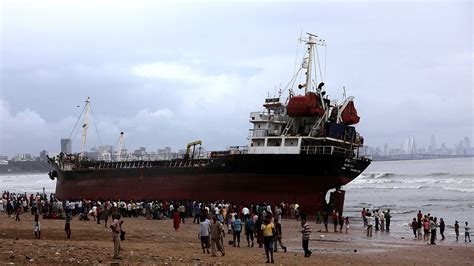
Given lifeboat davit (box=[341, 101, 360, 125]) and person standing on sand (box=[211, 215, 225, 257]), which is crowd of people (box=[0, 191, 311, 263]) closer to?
person standing on sand (box=[211, 215, 225, 257])

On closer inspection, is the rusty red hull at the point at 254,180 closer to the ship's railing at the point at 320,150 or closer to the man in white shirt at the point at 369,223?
the ship's railing at the point at 320,150

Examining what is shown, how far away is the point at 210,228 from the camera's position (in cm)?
2166

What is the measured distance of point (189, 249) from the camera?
23.1 m

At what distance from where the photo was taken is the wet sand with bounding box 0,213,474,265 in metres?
19.2

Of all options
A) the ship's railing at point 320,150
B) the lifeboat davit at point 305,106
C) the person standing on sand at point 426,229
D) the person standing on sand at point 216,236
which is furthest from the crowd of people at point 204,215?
the lifeboat davit at point 305,106

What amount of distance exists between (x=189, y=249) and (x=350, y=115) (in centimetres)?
2879

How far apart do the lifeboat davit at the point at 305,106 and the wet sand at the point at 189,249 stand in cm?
1531

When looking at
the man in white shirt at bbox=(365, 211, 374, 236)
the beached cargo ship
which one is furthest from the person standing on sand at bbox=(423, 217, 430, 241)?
the beached cargo ship

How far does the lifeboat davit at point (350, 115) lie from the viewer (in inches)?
1937

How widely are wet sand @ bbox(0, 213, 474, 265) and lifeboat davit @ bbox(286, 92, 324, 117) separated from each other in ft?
50.2

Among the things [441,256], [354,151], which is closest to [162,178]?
[354,151]

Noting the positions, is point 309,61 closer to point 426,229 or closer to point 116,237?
point 426,229

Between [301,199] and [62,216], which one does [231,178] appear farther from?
[62,216]

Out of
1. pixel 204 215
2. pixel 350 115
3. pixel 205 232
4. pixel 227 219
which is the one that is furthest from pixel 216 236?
pixel 350 115
